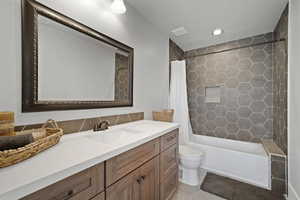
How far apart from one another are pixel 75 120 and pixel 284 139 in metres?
Result: 2.69

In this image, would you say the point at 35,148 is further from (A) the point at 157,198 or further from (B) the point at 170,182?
(B) the point at 170,182

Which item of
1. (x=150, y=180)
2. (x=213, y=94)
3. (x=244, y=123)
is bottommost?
(x=150, y=180)

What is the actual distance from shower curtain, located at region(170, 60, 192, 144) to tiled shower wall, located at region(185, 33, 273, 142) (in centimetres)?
42

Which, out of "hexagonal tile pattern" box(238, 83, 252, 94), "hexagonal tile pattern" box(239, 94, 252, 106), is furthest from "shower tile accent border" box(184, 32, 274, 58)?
"hexagonal tile pattern" box(239, 94, 252, 106)

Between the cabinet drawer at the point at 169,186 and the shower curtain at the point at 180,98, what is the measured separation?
824mm

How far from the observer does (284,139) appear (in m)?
1.79

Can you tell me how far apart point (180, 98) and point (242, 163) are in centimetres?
143

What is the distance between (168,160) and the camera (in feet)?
4.77

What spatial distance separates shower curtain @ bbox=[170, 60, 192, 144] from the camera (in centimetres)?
238

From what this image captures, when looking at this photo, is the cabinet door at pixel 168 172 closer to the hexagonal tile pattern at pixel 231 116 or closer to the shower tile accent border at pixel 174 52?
the hexagonal tile pattern at pixel 231 116

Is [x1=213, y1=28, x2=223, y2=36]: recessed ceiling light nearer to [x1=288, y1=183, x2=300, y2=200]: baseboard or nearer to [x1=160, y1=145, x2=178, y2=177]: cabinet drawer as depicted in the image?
[x1=160, y1=145, x2=178, y2=177]: cabinet drawer

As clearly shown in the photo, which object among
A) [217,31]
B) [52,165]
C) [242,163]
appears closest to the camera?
[52,165]

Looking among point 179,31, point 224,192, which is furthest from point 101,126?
point 179,31

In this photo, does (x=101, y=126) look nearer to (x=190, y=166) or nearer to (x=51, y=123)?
(x=51, y=123)
